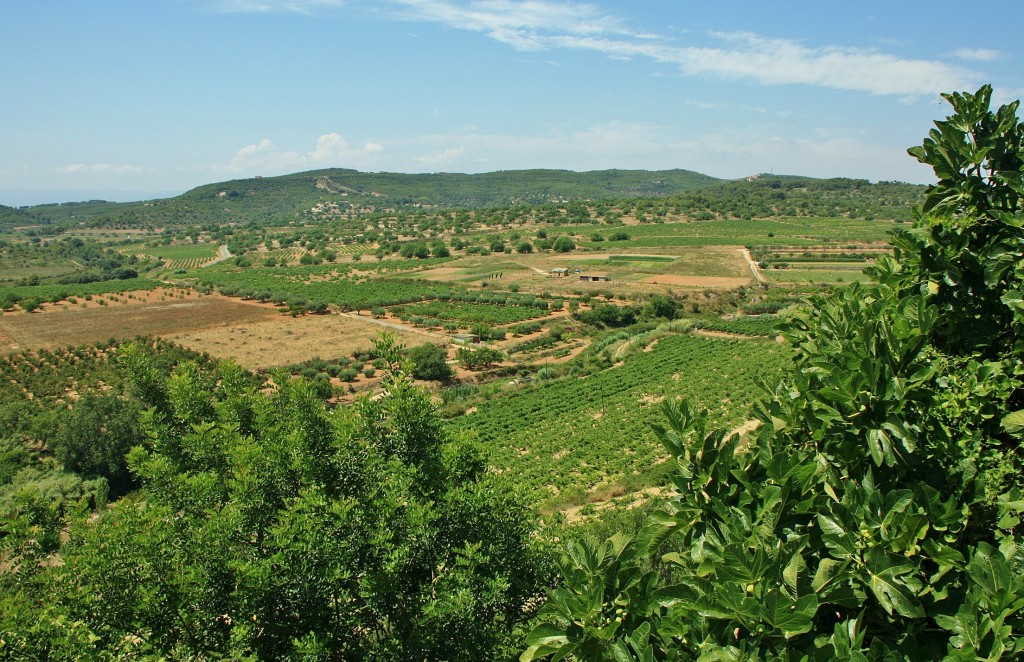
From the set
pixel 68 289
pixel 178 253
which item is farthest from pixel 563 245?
pixel 178 253

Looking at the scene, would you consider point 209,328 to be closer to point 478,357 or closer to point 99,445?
point 478,357

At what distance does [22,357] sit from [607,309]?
55.9 m

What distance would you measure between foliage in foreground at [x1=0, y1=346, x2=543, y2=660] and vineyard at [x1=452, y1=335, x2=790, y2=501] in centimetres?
1294

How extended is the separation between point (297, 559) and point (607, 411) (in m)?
30.4

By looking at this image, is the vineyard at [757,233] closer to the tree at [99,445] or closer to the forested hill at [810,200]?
the forested hill at [810,200]

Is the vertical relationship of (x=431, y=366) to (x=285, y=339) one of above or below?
below

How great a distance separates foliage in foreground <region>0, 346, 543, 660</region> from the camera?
7.58 metres

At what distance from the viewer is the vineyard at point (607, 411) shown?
1107 inches

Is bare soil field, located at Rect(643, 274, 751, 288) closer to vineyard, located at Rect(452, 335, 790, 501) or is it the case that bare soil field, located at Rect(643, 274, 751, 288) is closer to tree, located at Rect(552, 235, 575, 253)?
vineyard, located at Rect(452, 335, 790, 501)

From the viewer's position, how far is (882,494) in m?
4.57

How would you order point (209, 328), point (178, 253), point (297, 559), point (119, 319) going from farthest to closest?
1. point (178, 253)
2. point (119, 319)
3. point (209, 328)
4. point (297, 559)

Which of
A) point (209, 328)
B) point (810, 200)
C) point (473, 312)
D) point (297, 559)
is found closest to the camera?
point (297, 559)

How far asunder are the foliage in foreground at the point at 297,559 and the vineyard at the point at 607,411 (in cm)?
1294

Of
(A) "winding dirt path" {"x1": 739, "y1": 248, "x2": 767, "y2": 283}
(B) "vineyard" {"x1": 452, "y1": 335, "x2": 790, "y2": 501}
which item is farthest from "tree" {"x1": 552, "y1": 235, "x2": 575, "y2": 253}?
(B) "vineyard" {"x1": 452, "y1": 335, "x2": 790, "y2": 501}
